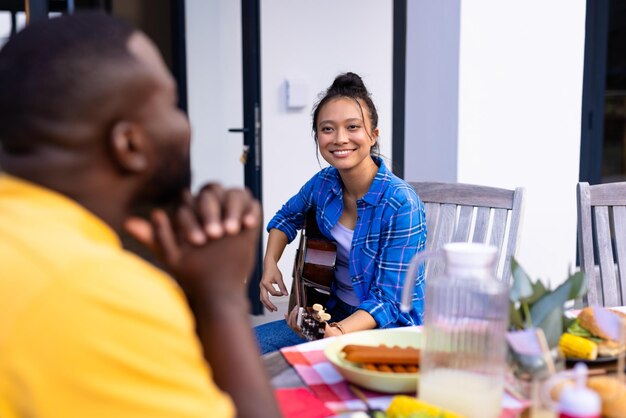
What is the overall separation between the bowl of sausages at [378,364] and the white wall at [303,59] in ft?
8.59

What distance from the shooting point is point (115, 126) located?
2.00ft

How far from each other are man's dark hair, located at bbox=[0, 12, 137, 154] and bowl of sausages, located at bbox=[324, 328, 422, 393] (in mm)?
610

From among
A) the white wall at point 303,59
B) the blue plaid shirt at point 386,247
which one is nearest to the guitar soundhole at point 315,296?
the blue plaid shirt at point 386,247

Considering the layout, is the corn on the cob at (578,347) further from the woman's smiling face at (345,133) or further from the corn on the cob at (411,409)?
the woman's smiling face at (345,133)

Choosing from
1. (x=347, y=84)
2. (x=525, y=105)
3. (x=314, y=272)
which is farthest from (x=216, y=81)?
(x=314, y=272)

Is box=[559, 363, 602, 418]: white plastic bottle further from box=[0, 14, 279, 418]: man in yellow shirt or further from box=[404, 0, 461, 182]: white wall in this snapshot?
box=[404, 0, 461, 182]: white wall

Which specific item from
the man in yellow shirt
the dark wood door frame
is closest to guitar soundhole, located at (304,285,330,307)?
the man in yellow shirt

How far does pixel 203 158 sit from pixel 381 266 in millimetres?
2358

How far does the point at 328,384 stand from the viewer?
3.56 ft

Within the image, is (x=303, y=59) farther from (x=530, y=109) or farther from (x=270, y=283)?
(x=270, y=283)

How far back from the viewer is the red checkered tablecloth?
99cm

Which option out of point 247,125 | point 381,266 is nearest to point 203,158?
point 247,125

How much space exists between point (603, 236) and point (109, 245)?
1.70 metres

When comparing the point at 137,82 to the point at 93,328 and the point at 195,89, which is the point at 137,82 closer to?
the point at 93,328
